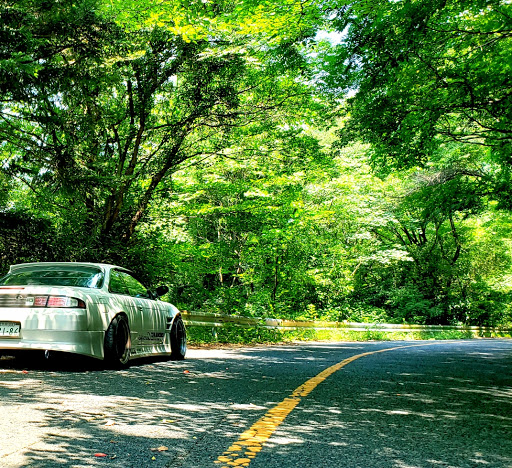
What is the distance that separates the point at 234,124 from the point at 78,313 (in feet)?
32.3

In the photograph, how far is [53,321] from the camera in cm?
655

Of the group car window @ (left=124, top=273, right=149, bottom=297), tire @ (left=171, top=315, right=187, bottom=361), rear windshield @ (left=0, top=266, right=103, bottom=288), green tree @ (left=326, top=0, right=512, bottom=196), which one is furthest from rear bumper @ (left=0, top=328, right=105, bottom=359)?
green tree @ (left=326, top=0, right=512, bottom=196)

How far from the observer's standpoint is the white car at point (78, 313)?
21.5ft

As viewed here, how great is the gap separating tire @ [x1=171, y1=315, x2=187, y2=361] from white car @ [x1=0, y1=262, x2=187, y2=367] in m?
0.68

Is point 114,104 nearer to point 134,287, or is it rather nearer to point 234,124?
point 234,124

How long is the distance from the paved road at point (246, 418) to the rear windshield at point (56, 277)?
3.86 feet

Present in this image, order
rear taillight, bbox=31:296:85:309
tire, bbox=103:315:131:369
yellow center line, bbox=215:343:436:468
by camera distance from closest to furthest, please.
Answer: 1. yellow center line, bbox=215:343:436:468
2. rear taillight, bbox=31:296:85:309
3. tire, bbox=103:315:131:369

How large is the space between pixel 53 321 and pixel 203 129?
10.4 meters

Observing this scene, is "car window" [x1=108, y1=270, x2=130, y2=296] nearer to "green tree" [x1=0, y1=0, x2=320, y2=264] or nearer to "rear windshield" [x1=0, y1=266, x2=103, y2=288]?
"rear windshield" [x1=0, y1=266, x2=103, y2=288]

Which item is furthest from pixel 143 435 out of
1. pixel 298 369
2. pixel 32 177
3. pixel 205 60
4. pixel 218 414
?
pixel 205 60

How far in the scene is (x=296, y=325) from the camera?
19.6 m

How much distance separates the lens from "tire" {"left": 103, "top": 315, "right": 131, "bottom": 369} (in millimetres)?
7047

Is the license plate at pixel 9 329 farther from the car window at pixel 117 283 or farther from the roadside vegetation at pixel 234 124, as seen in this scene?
the roadside vegetation at pixel 234 124

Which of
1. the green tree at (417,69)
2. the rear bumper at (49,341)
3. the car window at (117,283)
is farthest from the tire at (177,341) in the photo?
the green tree at (417,69)
